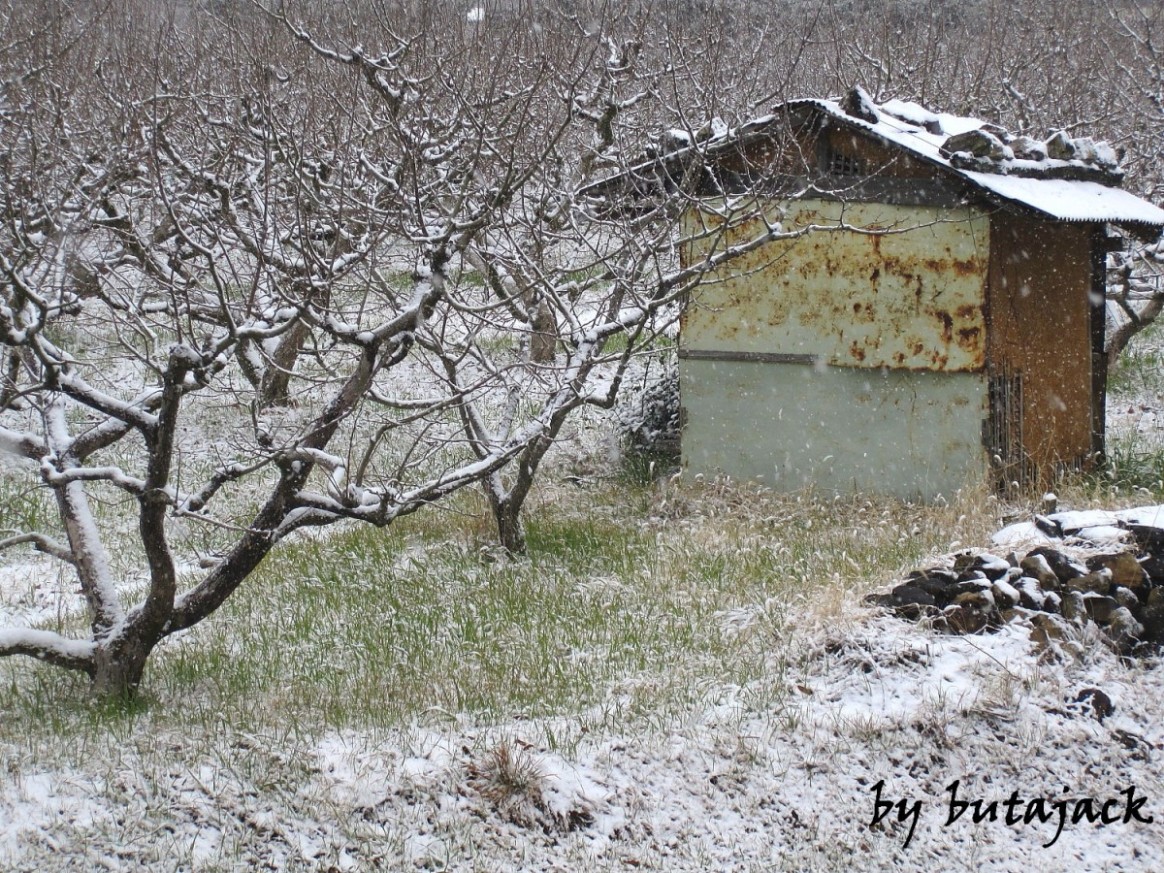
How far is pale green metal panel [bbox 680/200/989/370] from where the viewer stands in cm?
861

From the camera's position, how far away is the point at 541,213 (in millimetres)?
7129

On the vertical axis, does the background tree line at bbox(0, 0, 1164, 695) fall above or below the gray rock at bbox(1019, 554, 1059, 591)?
above

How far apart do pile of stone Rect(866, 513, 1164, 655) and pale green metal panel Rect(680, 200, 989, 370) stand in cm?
264

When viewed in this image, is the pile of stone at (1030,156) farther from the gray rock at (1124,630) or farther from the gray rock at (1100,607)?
the gray rock at (1124,630)

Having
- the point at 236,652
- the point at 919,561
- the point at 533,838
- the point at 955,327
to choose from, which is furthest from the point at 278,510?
the point at 955,327

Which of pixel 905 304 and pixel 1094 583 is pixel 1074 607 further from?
pixel 905 304

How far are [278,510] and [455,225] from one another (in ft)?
5.04

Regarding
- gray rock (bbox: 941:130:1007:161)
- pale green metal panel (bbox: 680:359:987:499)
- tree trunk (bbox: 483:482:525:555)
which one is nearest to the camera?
tree trunk (bbox: 483:482:525:555)

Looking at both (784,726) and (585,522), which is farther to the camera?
(585,522)

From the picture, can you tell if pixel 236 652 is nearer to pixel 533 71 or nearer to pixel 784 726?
pixel 784 726

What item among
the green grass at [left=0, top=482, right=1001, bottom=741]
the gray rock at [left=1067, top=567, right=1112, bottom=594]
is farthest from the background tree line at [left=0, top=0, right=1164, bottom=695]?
the gray rock at [left=1067, top=567, right=1112, bottom=594]

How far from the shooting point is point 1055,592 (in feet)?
20.2

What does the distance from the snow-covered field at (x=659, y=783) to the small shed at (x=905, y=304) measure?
3491mm

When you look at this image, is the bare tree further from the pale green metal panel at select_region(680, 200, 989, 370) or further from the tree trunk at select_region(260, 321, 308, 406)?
the pale green metal panel at select_region(680, 200, 989, 370)
